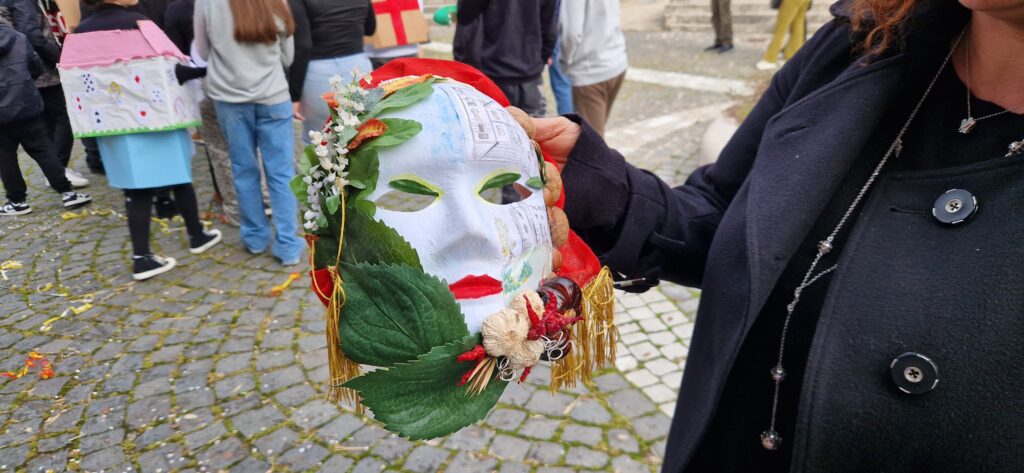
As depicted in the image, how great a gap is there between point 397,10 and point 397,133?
14.0 feet

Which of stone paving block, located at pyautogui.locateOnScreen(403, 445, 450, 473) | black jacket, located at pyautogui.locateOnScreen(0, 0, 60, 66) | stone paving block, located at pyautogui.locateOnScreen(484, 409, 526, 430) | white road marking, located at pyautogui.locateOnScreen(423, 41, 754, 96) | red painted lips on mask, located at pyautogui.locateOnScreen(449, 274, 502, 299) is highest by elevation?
black jacket, located at pyautogui.locateOnScreen(0, 0, 60, 66)

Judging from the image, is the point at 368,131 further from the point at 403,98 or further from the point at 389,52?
the point at 389,52

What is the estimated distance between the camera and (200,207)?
531 centimetres

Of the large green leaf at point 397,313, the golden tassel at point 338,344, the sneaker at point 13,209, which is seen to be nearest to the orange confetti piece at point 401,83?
the golden tassel at point 338,344

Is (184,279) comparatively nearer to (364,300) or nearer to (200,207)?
(200,207)

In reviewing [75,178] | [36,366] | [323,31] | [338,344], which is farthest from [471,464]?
[75,178]

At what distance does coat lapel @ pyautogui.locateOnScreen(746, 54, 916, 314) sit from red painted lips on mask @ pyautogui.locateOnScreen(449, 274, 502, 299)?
1.47ft

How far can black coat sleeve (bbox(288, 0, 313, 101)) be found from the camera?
398 centimetres

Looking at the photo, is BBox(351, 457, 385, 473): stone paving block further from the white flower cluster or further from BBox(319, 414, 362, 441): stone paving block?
the white flower cluster

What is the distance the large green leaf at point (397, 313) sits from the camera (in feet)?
3.49

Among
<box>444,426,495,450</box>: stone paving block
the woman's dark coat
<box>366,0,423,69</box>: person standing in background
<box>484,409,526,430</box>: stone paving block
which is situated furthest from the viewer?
<box>366,0,423,69</box>: person standing in background

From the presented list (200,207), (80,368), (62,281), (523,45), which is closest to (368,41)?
(523,45)

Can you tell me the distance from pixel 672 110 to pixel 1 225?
6699mm

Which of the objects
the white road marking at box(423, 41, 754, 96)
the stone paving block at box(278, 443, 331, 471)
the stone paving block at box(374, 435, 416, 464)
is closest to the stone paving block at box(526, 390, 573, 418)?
the stone paving block at box(374, 435, 416, 464)
